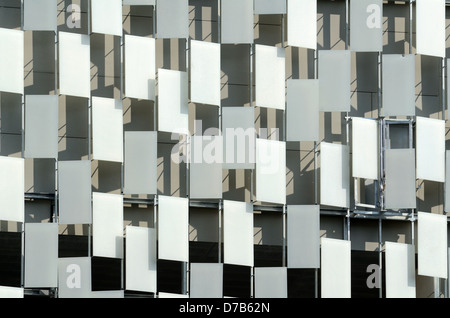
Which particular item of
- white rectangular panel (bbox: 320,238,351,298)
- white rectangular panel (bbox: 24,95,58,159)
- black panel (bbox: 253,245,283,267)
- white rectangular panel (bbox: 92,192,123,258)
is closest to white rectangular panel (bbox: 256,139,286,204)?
black panel (bbox: 253,245,283,267)

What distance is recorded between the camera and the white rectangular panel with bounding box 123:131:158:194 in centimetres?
2209

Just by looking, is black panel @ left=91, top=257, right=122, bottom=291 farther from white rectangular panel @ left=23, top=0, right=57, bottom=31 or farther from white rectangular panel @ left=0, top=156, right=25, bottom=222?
white rectangular panel @ left=23, top=0, right=57, bottom=31

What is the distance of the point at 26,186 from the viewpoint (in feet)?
72.9

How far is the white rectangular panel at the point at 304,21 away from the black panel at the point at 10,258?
590cm

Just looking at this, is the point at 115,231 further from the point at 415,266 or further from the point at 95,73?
the point at 415,266

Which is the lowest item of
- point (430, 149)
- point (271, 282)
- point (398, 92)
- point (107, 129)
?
point (271, 282)

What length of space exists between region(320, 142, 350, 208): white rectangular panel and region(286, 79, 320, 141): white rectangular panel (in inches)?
13.8

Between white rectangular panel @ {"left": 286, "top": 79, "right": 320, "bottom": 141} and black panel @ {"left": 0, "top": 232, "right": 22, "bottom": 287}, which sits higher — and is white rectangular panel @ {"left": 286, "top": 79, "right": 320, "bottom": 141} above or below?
above

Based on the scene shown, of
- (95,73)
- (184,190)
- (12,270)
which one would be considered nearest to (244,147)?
(184,190)

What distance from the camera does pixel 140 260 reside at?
71.9 ft

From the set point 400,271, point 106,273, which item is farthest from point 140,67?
point 400,271

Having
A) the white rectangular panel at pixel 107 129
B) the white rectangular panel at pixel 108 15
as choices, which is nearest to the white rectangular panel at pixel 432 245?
the white rectangular panel at pixel 107 129

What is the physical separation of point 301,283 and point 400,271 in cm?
172

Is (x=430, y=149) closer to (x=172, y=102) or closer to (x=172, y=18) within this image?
(x=172, y=102)
